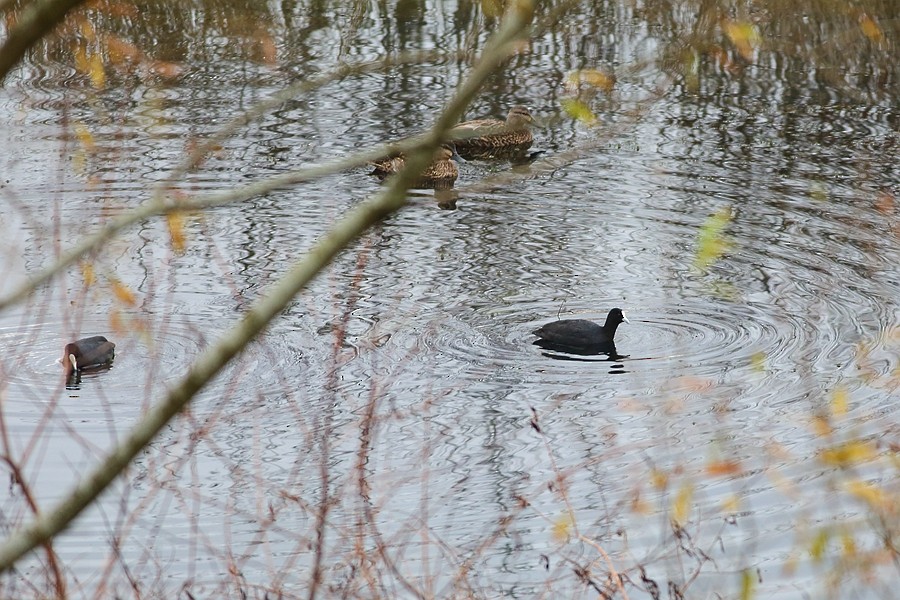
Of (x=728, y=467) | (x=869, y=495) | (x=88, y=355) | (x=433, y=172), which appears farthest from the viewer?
(x=433, y=172)

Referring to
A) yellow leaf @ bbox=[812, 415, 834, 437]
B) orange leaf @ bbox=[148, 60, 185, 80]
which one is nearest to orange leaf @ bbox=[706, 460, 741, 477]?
yellow leaf @ bbox=[812, 415, 834, 437]

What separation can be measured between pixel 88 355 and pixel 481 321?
309 cm

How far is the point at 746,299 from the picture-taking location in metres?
11.2

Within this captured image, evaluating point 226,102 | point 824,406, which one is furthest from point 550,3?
point 824,406

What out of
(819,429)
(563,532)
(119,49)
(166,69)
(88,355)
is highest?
(119,49)

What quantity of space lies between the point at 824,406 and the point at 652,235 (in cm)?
399

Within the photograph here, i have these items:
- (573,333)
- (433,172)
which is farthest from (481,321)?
(433,172)

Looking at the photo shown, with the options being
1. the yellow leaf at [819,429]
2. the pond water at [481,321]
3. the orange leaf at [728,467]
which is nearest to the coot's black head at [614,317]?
the pond water at [481,321]

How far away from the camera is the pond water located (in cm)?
660

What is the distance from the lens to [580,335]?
1009 cm

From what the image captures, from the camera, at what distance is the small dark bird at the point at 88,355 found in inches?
361

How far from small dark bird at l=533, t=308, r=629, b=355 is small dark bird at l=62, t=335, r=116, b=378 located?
10.6ft

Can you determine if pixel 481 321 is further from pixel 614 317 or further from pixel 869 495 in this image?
pixel 869 495

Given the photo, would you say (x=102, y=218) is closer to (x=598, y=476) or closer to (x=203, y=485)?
(x=203, y=485)
